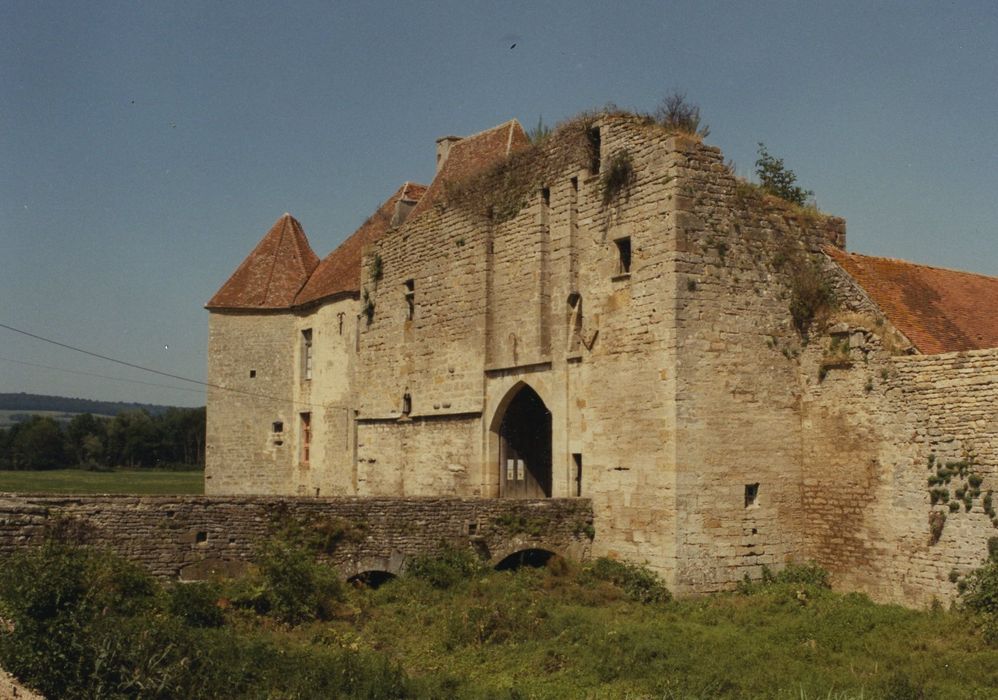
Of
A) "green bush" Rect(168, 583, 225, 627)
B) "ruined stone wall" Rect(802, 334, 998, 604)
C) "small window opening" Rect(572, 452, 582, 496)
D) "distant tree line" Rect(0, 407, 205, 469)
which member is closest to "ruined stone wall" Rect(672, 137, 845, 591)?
"ruined stone wall" Rect(802, 334, 998, 604)

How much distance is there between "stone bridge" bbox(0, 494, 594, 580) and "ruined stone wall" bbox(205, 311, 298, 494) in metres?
13.0

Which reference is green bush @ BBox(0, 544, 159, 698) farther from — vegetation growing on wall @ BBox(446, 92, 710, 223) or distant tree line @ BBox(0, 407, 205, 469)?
distant tree line @ BBox(0, 407, 205, 469)

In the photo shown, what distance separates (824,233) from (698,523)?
5.57m

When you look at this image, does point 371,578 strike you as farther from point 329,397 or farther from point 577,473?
point 329,397

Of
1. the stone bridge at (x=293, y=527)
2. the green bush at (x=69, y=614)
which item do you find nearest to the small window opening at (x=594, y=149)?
the stone bridge at (x=293, y=527)

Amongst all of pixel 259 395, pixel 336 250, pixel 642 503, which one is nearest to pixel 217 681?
pixel 642 503

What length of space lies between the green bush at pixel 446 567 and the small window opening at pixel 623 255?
531cm

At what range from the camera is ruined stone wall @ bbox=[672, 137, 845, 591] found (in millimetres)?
15594

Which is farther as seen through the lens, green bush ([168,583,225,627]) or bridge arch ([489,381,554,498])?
bridge arch ([489,381,554,498])

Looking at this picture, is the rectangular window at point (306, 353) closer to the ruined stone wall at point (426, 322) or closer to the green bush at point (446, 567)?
the ruined stone wall at point (426, 322)

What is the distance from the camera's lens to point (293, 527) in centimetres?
1495

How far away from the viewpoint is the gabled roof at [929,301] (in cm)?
1584

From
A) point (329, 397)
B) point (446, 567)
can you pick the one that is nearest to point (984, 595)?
point (446, 567)

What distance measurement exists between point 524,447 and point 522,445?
61mm
